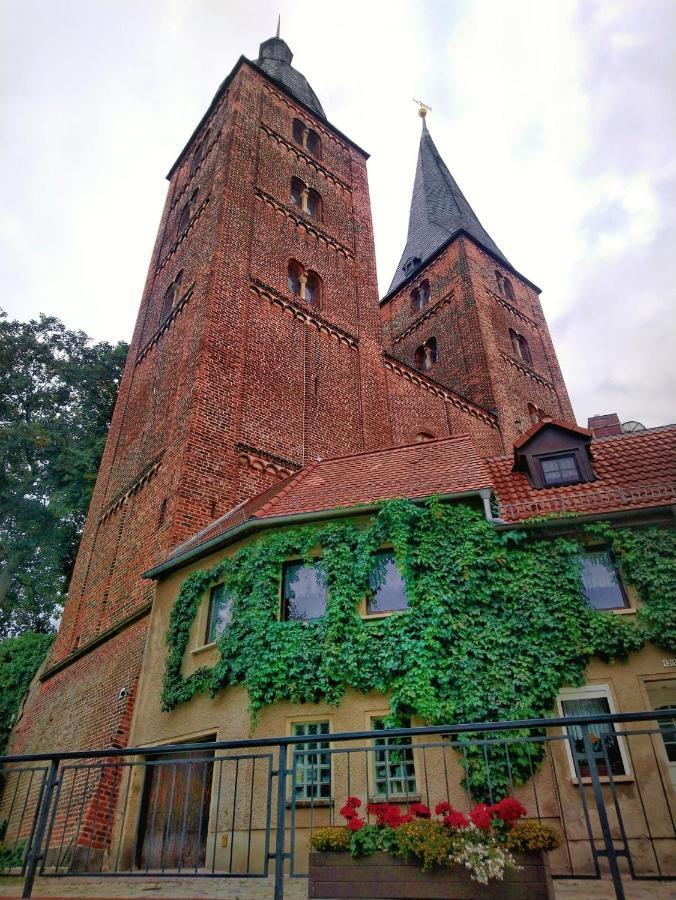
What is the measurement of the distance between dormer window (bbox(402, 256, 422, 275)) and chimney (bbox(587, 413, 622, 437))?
1932 cm

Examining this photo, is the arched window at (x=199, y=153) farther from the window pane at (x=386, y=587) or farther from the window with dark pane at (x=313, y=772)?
the window with dark pane at (x=313, y=772)

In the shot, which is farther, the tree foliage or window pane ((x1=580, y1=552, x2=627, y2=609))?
the tree foliage

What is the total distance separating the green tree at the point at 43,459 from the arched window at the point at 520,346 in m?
18.2

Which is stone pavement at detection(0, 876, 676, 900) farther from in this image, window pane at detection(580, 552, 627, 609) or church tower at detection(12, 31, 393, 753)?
church tower at detection(12, 31, 393, 753)

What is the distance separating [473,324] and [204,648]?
2190 centimetres

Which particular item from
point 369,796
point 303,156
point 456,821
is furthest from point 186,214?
point 456,821

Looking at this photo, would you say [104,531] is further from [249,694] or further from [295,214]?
[295,214]

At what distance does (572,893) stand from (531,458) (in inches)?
308

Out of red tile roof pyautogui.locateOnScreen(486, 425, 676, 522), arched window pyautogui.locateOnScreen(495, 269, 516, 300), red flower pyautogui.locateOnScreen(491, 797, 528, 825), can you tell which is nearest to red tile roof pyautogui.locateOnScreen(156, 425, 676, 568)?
red tile roof pyautogui.locateOnScreen(486, 425, 676, 522)

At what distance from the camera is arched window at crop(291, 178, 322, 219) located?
24000mm

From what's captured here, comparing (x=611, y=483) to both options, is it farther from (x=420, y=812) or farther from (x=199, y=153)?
(x=199, y=153)

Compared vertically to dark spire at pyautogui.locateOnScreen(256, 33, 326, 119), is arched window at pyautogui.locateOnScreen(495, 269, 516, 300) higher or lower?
lower

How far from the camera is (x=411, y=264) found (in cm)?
3594

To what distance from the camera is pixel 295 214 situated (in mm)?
22281
